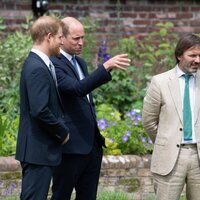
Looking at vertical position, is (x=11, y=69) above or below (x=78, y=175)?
above

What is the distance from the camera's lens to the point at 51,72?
4.76m

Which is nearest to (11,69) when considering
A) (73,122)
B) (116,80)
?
(116,80)

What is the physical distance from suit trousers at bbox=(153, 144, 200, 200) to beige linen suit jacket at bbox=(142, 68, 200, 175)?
1.8 inches

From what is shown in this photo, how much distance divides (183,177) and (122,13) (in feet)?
14.2

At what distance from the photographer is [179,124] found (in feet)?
16.5

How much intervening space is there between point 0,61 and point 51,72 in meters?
3.20

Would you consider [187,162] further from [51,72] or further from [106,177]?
[106,177]

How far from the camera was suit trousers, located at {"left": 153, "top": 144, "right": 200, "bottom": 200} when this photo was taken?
16.4ft

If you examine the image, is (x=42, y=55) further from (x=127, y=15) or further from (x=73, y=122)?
(x=127, y=15)

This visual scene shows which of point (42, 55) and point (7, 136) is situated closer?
point (42, 55)

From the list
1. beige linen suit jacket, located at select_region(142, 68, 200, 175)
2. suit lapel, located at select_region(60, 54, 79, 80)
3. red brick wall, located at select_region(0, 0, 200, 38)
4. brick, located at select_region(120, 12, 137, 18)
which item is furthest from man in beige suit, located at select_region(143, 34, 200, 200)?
brick, located at select_region(120, 12, 137, 18)

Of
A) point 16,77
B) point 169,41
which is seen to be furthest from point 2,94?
point 169,41

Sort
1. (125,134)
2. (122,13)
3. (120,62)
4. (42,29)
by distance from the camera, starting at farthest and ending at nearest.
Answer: (122,13)
(125,134)
(120,62)
(42,29)

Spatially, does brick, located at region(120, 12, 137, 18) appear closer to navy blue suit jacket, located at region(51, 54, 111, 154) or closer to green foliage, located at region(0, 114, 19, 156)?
green foliage, located at region(0, 114, 19, 156)
